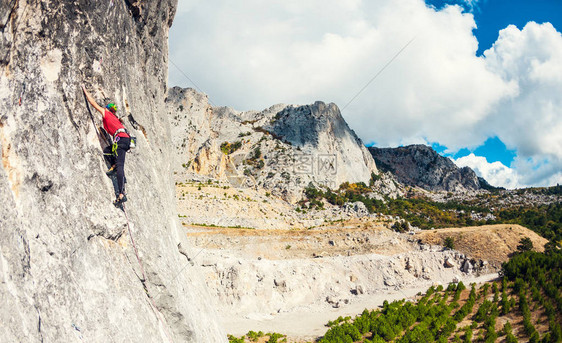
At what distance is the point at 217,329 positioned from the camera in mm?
11164

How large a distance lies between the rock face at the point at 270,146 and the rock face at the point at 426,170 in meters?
33.7

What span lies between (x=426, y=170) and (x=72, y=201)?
131 m

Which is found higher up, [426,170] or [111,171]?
[426,170]

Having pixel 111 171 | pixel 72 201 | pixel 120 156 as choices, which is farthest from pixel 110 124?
pixel 72 201

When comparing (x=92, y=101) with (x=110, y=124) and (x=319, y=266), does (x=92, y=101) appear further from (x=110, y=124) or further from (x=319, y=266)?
(x=319, y=266)

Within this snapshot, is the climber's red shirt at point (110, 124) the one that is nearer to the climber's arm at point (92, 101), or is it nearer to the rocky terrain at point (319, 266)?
the climber's arm at point (92, 101)

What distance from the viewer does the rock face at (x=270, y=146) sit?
6756cm

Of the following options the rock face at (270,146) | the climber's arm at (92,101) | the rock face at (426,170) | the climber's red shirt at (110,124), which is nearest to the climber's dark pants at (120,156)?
the climber's red shirt at (110,124)

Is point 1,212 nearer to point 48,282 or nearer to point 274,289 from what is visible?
point 48,282

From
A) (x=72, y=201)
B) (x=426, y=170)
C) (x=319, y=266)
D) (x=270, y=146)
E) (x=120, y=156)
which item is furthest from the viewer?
(x=426, y=170)

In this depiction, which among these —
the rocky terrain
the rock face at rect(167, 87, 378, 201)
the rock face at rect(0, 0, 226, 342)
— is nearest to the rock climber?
the rock face at rect(0, 0, 226, 342)

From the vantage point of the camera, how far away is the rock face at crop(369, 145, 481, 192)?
122 meters

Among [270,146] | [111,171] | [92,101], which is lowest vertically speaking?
[111,171]

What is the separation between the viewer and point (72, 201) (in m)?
5.87
